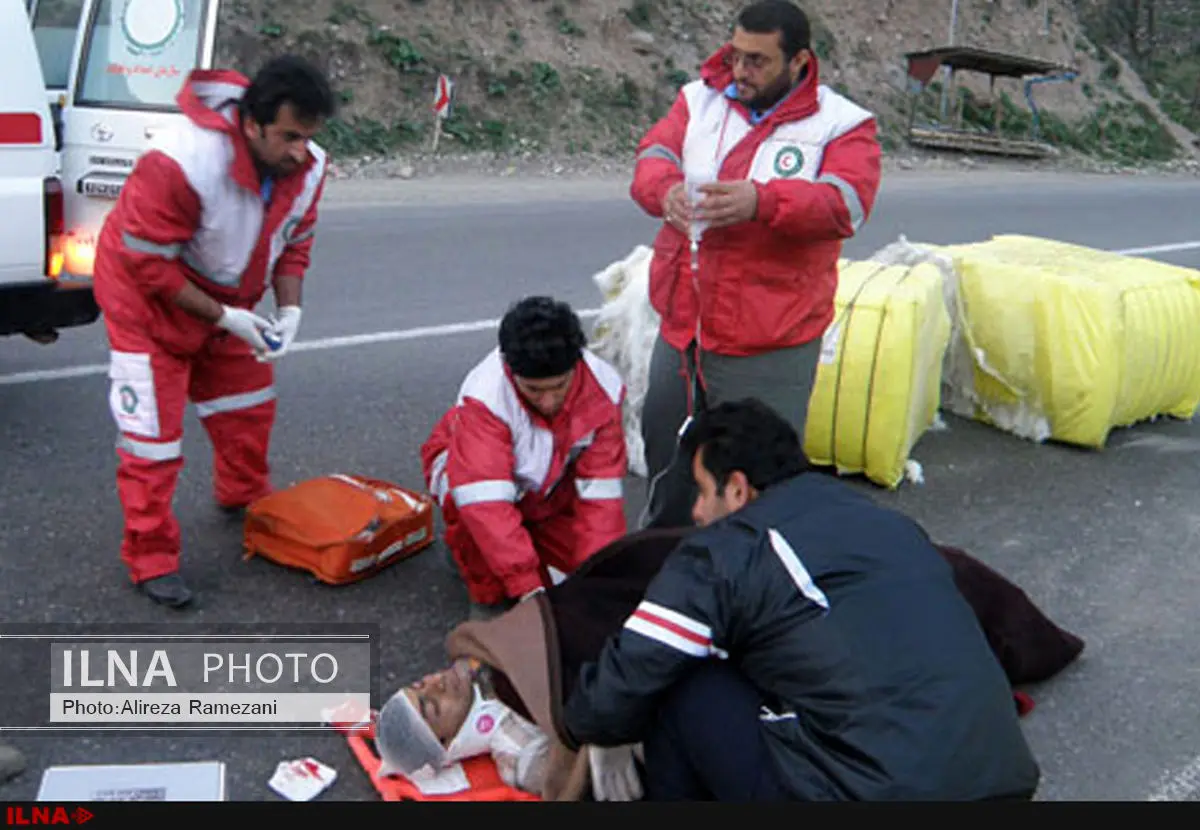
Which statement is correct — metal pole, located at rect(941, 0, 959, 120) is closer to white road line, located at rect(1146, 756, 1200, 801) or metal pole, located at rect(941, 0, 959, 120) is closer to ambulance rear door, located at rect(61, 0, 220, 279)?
ambulance rear door, located at rect(61, 0, 220, 279)

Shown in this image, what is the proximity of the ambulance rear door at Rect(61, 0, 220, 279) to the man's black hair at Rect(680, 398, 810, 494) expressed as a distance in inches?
114

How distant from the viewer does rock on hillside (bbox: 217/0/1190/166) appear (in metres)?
15.4

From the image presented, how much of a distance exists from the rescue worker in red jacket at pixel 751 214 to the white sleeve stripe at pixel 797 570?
1.10 metres

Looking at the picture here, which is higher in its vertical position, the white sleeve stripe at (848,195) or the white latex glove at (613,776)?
the white sleeve stripe at (848,195)

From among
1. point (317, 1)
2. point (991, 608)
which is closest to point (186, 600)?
point (991, 608)

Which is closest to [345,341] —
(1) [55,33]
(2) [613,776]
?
(1) [55,33]

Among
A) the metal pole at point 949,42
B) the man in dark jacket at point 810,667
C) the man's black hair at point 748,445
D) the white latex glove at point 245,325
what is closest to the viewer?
the man in dark jacket at point 810,667

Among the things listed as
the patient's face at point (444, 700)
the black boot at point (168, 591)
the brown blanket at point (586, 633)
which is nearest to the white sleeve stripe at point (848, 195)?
the brown blanket at point (586, 633)

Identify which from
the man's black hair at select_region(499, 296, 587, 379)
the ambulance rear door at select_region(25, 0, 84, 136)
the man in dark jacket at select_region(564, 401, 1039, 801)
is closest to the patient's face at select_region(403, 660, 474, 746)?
the man in dark jacket at select_region(564, 401, 1039, 801)

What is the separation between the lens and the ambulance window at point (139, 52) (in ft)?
16.4

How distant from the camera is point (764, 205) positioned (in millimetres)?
3375

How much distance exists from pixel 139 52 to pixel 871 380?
3230 mm

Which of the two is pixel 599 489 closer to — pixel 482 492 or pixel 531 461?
pixel 531 461

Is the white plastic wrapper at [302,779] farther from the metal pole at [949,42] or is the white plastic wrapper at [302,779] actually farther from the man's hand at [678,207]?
the metal pole at [949,42]
